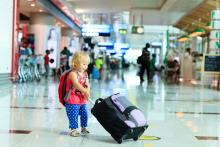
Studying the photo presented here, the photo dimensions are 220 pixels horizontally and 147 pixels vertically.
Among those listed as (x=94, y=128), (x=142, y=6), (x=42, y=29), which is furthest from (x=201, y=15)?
(x=94, y=128)

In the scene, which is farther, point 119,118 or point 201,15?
point 201,15

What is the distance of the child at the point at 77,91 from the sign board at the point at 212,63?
1370 cm

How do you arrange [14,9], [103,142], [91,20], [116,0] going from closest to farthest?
1. [103,142]
2. [14,9]
3. [116,0]
4. [91,20]

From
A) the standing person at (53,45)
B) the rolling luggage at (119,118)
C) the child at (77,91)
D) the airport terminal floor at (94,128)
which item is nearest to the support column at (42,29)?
the standing person at (53,45)

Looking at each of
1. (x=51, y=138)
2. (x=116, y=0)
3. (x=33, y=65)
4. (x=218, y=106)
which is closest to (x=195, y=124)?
(x=51, y=138)

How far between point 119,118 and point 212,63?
1430cm

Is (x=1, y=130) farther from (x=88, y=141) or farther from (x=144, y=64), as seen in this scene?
(x=144, y=64)

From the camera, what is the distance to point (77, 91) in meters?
6.06

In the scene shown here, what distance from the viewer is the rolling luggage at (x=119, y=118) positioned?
5.46 meters

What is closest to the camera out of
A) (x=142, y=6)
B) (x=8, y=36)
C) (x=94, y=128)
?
(x=94, y=128)

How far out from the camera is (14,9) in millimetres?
16125

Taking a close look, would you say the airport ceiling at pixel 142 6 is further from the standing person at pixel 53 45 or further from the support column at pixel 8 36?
the support column at pixel 8 36

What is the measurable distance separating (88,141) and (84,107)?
68 centimetres

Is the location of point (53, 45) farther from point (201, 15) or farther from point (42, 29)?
point (201, 15)
